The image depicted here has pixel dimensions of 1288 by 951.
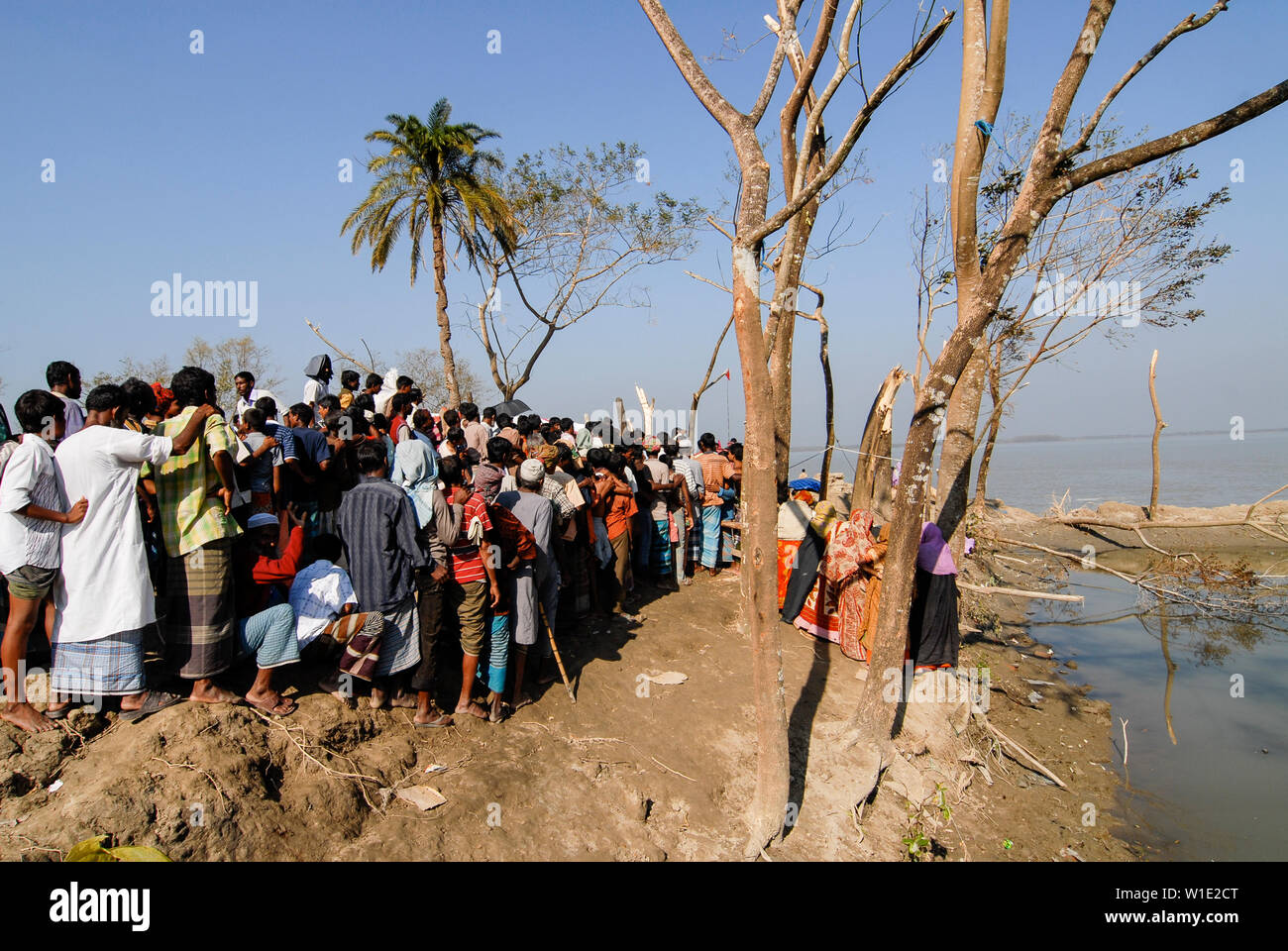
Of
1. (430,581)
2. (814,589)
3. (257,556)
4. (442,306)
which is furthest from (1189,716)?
(442,306)

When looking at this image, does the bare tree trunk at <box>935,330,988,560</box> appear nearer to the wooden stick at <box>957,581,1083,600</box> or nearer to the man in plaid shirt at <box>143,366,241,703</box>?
the wooden stick at <box>957,581,1083,600</box>

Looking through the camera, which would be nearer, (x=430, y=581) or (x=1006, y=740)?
(x=430, y=581)

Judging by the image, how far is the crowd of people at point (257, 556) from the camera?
3418mm

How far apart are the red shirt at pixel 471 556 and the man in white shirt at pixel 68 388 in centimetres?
234

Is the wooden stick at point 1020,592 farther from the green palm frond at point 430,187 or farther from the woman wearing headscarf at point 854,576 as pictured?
the green palm frond at point 430,187

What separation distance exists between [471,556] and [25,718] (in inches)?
95.2

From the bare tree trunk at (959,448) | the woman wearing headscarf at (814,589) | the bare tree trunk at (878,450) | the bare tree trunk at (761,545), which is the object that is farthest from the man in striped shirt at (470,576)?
the bare tree trunk at (878,450)

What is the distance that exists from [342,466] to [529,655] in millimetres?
2357

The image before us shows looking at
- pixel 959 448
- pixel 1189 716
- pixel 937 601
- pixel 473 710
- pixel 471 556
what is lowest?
pixel 1189 716

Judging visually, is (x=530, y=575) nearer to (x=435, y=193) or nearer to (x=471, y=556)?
(x=471, y=556)

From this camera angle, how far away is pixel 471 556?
464 centimetres

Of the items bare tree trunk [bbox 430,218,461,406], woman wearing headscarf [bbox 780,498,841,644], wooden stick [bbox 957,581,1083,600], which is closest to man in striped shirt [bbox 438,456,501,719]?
woman wearing headscarf [bbox 780,498,841,644]
